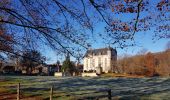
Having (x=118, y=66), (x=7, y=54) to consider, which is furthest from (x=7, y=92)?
(x=118, y=66)

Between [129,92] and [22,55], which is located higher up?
[22,55]

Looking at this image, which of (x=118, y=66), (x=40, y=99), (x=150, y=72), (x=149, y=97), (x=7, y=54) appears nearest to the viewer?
(x=149, y=97)

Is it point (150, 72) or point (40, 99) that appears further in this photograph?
point (150, 72)

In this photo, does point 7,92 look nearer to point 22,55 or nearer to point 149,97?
point 22,55

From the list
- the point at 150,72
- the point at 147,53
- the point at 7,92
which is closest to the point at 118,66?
the point at 147,53

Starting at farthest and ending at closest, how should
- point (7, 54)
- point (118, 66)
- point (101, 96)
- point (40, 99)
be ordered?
point (118, 66), point (7, 54), point (40, 99), point (101, 96)

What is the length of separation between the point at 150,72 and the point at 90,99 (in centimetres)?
8869

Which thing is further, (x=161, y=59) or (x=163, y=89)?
(x=161, y=59)

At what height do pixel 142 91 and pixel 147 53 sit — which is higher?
pixel 147 53

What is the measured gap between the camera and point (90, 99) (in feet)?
64.7

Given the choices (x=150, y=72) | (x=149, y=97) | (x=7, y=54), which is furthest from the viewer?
(x=150, y=72)

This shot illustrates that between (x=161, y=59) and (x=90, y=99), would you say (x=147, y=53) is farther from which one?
(x=90, y=99)

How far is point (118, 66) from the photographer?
132125 mm

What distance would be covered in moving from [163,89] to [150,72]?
8678 centimetres
